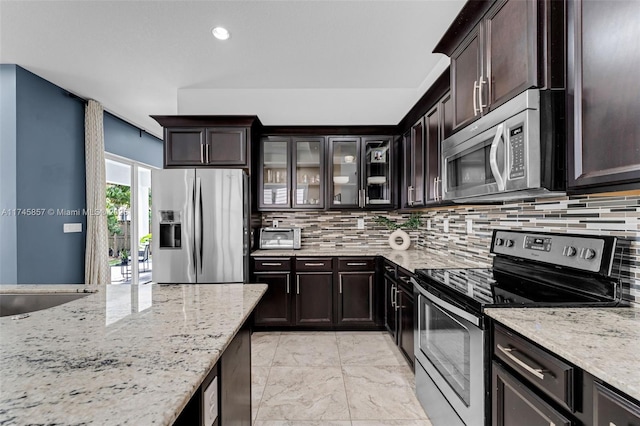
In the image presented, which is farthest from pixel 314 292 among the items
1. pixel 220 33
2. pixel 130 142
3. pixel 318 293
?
pixel 130 142

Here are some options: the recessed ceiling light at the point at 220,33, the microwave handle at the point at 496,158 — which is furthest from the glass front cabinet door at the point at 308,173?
the microwave handle at the point at 496,158

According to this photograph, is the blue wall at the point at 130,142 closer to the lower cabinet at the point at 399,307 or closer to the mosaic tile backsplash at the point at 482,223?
the mosaic tile backsplash at the point at 482,223

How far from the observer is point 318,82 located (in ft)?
10.7

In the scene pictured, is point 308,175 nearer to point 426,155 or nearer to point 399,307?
point 426,155

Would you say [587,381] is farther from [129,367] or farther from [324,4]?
[324,4]

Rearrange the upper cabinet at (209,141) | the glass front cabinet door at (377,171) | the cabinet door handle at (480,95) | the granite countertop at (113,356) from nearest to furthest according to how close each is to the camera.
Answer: the granite countertop at (113,356), the cabinet door handle at (480,95), the upper cabinet at (209,141), the glass front cabinet door at (377,171)

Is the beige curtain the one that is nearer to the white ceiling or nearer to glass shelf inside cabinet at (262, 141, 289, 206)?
the white ceiling

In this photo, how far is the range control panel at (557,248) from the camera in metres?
1.32

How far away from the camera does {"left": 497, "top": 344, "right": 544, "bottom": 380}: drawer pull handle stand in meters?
0.99

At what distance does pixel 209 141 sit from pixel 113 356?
2763mm

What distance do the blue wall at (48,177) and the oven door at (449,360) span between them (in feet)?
11.7

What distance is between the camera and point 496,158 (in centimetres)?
147

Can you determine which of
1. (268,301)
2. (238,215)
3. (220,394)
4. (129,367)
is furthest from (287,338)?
(129,367)

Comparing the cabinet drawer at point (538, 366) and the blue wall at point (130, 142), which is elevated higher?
the blue wall at point (130, 142)
